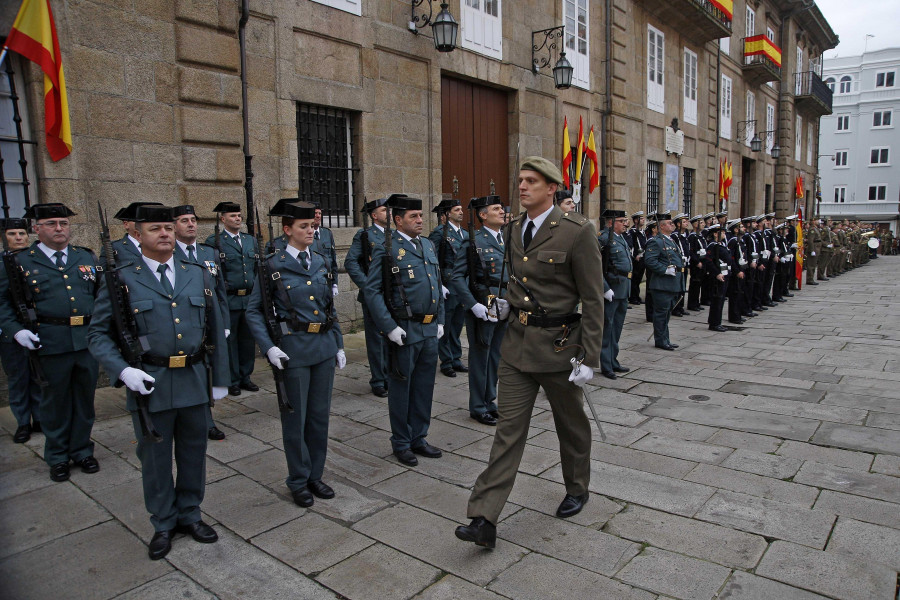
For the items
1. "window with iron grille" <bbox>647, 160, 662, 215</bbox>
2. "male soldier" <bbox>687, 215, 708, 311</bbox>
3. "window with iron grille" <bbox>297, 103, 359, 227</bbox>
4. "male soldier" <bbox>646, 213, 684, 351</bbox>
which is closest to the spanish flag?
"window with iron grille" <bbox>297, 103, 359, 227</bbox>

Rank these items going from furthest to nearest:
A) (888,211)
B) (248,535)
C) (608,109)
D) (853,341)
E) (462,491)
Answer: (888,211) < (608,109) < (853,341) < (462,491) < (248,535)

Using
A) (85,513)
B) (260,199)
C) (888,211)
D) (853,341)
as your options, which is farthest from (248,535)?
(888,211)

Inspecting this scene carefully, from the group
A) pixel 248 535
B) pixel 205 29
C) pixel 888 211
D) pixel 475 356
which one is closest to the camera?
pixel 248 535

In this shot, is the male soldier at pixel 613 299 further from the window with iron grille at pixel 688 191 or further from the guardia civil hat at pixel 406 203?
the window with iron grille at pixel 688 191

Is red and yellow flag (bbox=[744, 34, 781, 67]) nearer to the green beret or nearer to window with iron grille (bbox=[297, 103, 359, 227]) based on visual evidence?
window with iron grille (bbox=[297, 103, 359, 227])

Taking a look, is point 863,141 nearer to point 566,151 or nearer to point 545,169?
point 566,151

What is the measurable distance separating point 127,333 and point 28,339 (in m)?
1.67

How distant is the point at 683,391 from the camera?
22.0 feet

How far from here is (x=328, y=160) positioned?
369 inches

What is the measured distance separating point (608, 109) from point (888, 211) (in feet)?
140

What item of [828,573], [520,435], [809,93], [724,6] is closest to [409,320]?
[520,435]

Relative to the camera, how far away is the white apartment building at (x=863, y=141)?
4712 centimetres

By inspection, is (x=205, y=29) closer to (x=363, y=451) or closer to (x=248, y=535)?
(x=363, y=451)

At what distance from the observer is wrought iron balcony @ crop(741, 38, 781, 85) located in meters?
24.9
